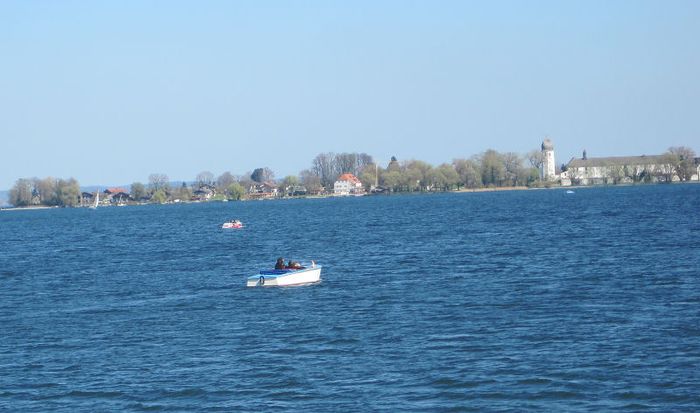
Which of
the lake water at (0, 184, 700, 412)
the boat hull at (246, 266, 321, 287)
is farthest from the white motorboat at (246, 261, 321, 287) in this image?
the lake water at (0, 184, 700, 412)

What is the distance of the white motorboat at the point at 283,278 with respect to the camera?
4931cm

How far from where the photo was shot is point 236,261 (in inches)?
2613

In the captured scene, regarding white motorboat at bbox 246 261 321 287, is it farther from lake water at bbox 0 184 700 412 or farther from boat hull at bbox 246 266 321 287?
lake water at bbox 0 184 700 412

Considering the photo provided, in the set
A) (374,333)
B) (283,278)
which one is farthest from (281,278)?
(374,333)

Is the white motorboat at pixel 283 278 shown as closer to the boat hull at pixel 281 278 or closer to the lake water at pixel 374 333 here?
the boat hull at pixel 281 278

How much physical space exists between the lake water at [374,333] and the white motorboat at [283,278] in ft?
2.08

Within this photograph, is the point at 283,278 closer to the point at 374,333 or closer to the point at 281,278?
the point at 281,278

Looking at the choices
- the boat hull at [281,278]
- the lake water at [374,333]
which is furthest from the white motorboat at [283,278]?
the lake water at [374,333]

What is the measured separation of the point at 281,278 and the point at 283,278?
3.8 inches

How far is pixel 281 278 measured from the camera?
49.4 meters

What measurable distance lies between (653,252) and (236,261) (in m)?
25.1

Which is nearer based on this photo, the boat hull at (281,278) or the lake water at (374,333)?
the lake water at (374,333)

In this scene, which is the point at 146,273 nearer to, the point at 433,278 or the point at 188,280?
the point at 188,280

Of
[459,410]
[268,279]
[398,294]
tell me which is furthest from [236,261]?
[459,410]
